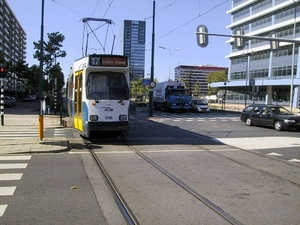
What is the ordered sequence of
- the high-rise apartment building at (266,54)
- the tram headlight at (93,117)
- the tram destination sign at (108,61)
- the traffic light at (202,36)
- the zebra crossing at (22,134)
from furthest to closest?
the high-rise apartment building at (266,54)
the traffic light at (202,36)
the zebra crossing at (22,134)
the tram destination sign at (108,61)
the tram headlight at (93,117)

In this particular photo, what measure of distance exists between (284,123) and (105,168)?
15101 millimetres

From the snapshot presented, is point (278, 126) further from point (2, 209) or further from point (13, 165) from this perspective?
point (2, 209)

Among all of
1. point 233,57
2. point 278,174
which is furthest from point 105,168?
point 233,57

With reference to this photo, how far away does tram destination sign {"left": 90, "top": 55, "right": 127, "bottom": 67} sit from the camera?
13.3 meters

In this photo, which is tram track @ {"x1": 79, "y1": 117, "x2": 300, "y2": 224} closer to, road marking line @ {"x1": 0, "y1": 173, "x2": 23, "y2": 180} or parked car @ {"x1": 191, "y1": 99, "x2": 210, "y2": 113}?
road marking line @ {"x1": 0, "y1": 173, "x2": 23, "y2": 180}

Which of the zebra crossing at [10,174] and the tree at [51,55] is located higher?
the tree at [51,55]

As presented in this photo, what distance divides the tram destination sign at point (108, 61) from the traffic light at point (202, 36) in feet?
28.1

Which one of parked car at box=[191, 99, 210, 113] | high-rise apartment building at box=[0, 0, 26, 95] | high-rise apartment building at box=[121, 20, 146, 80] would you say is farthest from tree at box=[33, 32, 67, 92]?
high-rise apartment building at box=[0, 0, 26, 95]

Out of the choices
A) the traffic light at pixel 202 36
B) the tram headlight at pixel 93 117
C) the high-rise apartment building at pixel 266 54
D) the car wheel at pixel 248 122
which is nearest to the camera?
the tram headlight at pixel 93 117

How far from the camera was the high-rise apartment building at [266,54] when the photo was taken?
6494cm

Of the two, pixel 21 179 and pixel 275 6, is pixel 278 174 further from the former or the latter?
pixel 275 6

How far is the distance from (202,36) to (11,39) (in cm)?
13115

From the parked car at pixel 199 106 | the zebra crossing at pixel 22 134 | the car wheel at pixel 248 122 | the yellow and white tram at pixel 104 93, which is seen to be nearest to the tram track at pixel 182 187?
the yellow and white tram at pixel 104 93

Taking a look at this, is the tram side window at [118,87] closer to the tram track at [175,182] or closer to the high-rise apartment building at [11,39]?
the tram track at [175,182]
